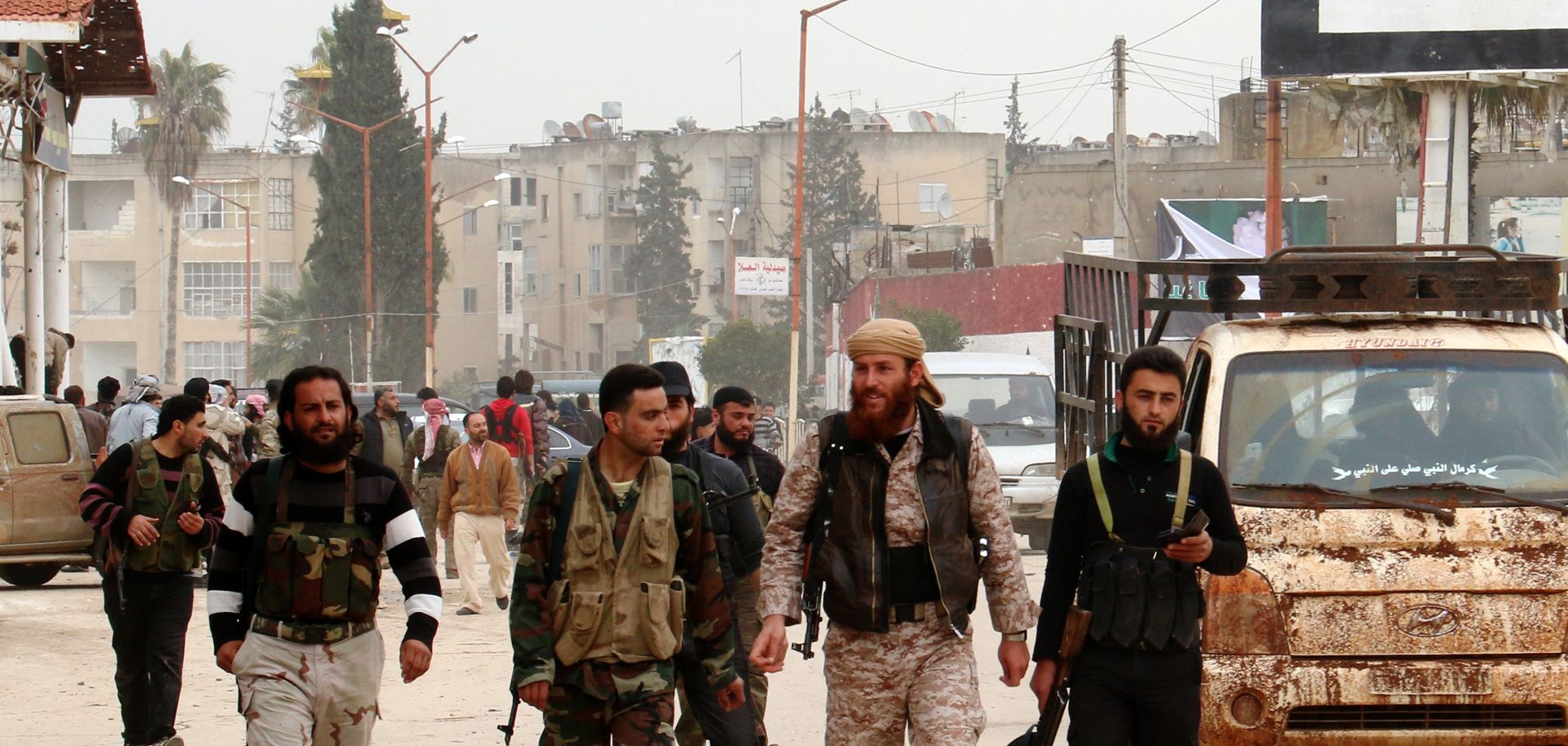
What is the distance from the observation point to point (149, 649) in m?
A: 7.77

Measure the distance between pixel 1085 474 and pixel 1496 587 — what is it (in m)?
1.85

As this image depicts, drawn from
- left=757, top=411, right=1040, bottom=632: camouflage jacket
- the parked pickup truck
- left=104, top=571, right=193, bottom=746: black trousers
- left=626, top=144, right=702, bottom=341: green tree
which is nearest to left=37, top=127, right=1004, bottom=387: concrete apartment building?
left=626, top=144, right=702, bottom=341: green tree

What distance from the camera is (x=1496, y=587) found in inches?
255

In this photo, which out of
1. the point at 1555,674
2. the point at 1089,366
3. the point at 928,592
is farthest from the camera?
the point at 1089,366

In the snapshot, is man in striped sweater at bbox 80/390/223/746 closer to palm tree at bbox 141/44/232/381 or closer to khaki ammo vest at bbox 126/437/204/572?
khaki ammo vest at bbox 126/437/204/572

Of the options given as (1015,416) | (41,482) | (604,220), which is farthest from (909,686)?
(604,220)

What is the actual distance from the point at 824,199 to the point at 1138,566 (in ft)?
237

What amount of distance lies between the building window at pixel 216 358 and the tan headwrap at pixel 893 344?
244 feet

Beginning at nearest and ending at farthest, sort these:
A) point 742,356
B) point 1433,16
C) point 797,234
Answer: point 1433,16 < point 797,234 < point 742,356

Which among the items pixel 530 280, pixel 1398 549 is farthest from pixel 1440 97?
pixel 530 280

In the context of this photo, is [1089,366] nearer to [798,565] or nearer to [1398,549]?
[1398,549]

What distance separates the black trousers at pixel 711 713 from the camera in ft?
19.1

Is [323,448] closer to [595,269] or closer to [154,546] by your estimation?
[154,546]

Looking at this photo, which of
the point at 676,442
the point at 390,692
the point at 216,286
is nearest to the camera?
the point at 676,442
